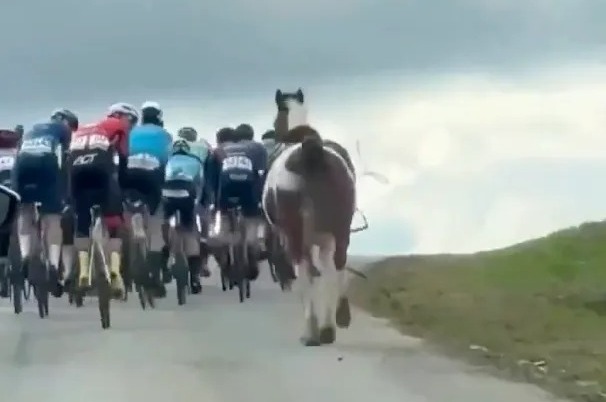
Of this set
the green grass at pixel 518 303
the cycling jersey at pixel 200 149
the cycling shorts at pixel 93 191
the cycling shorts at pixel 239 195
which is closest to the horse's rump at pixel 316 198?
the green grass at pixel 518 303

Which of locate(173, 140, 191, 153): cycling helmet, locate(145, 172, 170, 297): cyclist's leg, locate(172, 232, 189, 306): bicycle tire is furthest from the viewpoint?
locate(173, 140, 191, 153): cycling helmet

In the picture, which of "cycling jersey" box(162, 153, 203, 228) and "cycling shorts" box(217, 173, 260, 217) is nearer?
"cycling jersey" box(162, 153, 203, 228)

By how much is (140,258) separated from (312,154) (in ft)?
13.6

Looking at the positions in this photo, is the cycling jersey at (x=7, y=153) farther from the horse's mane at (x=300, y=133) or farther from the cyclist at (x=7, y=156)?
the horse's mane at (x=300, y=133)

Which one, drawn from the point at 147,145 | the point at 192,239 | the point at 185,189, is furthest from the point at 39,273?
the point at 192,239

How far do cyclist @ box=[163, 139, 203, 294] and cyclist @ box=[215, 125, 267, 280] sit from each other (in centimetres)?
31

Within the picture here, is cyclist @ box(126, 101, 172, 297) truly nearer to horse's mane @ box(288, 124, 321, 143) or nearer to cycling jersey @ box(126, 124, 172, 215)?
cycling jersey @ box(126, 124, 172, 215)

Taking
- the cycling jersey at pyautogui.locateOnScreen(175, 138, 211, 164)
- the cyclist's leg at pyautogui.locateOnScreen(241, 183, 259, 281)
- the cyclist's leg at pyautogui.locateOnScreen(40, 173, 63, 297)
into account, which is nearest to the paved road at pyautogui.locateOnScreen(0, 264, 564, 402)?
the cyclist's leg at pyautogui.locateOnScreen(40, 173, 63, 297)

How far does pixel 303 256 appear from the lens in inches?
609

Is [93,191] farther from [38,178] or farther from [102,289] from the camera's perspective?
[102,289]

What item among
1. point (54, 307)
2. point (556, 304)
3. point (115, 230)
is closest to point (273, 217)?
point (115, 230)

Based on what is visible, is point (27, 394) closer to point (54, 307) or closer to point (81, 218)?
point (81, 218)

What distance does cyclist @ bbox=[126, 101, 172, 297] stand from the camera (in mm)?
19344

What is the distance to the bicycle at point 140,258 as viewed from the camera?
18.6 metres
